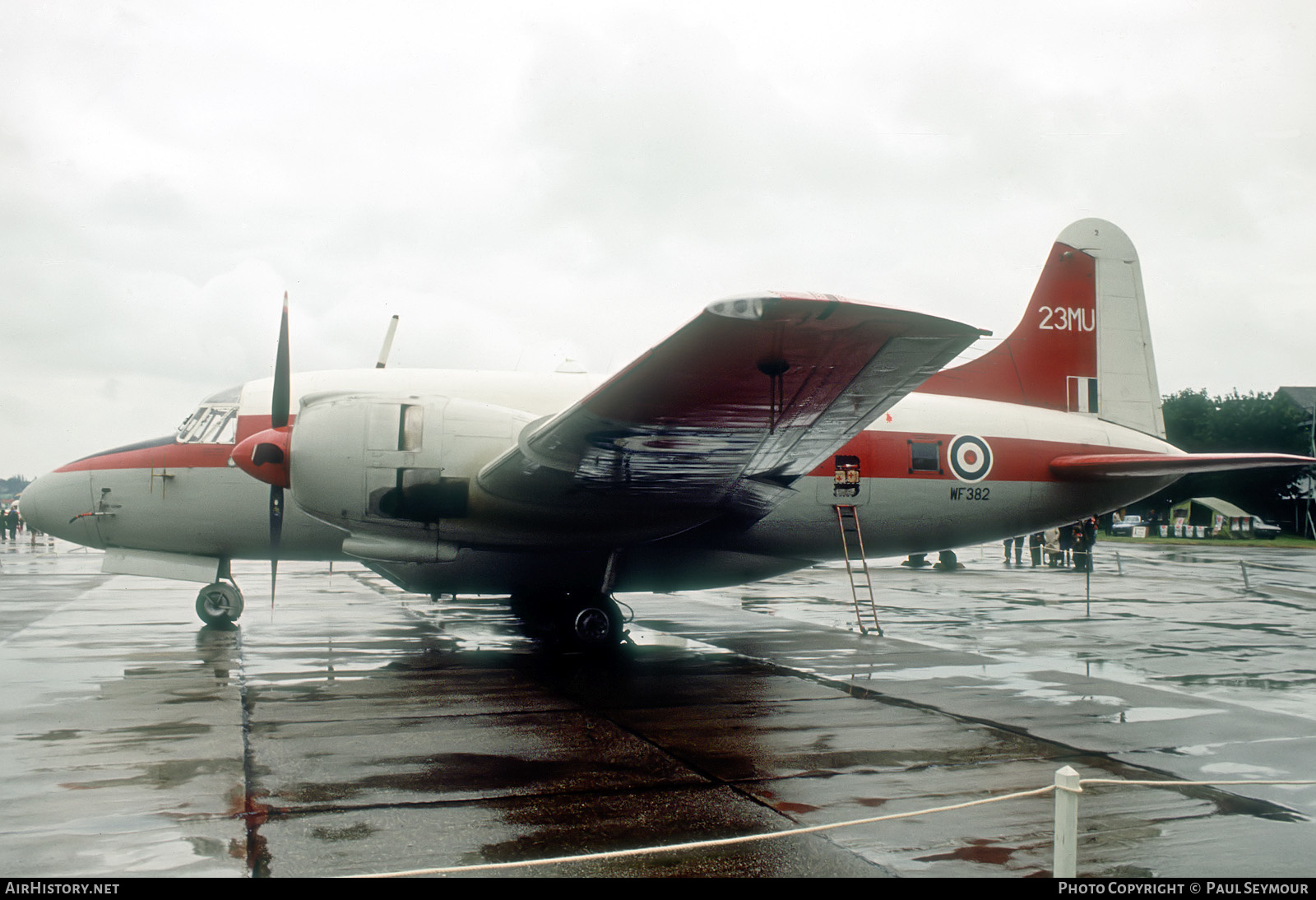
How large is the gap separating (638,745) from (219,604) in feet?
28.0

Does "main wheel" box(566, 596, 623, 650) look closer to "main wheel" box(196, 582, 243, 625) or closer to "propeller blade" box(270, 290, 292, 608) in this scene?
"propeller blade" box(270, 290, 292, 608)

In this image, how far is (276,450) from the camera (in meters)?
10.6

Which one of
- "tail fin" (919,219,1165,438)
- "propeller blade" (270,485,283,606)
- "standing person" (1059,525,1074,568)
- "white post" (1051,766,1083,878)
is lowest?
"standing person" (1059,525,1074,568)

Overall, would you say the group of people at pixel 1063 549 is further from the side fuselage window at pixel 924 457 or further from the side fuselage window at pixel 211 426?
the side fuselage window at pixel 211 426

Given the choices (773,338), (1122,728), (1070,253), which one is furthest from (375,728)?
(1070,253)

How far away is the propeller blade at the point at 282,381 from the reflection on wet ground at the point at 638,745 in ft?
9.49

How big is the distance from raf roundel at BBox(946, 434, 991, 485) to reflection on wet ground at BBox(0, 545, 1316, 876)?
7.77 ft

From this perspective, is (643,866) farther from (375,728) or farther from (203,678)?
(203,678)

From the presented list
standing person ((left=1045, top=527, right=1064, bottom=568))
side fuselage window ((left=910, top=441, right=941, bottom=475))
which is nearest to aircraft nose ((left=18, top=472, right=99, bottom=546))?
side fuselage window ((left=910, top=441, right=941, bottom=475))

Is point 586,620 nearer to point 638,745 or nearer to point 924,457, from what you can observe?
point 638,745

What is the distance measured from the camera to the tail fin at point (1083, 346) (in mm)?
14242

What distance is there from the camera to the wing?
6.27 metres

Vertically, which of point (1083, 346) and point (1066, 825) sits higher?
point (1083, 346)

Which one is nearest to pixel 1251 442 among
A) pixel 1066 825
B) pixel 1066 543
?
pixel 1066 543
